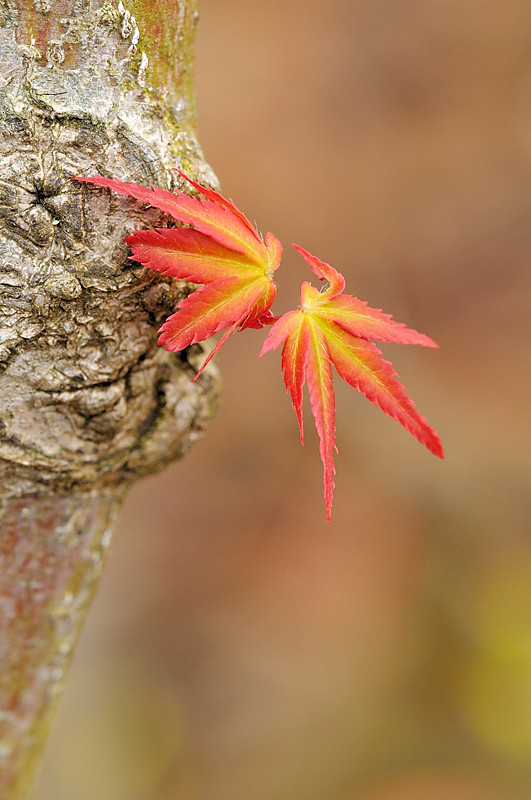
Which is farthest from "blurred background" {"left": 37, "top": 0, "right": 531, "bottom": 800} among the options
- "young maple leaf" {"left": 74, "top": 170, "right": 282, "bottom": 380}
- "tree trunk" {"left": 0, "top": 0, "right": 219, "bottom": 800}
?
"young maple leaf" {"left": 74, "top": 170, "right": 282, "bottom": 380}

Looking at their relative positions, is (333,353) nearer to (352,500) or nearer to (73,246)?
(73,246)

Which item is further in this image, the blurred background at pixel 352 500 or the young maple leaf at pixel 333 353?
the blurred background at pixel 352 500

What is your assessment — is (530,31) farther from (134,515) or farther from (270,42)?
(134,515)

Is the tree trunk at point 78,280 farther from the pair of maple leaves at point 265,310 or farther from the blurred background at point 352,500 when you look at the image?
the blurred background at point 352,500

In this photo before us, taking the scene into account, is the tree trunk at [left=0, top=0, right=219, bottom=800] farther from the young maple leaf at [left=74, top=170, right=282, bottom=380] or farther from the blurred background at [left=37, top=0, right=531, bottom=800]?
the blurred background at [left=37, top=0, right=531, bottom=800]

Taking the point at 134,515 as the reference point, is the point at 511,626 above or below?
above

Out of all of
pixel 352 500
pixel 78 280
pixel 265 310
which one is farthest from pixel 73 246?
pixel 352 500

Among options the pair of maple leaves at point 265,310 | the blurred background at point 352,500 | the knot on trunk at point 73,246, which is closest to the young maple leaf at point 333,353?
the pair of maple leaves at point 265,310

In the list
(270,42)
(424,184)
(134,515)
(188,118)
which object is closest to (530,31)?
(424,184)
